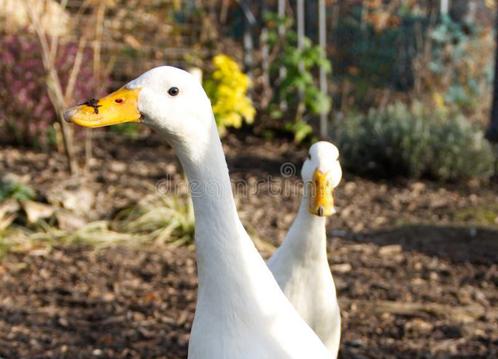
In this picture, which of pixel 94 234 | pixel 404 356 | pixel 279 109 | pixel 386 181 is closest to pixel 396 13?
pixel 279 109

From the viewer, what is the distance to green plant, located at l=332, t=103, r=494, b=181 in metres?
6.80

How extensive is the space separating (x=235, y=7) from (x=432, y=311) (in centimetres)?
740

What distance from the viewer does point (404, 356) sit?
347 cm

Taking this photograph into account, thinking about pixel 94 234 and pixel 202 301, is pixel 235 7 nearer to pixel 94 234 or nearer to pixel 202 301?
pixel 94 234

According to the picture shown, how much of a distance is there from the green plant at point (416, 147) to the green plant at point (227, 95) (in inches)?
47.6

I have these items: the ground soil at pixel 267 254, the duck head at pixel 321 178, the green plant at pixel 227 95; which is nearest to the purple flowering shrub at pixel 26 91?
the ground soil at pixel 267 254

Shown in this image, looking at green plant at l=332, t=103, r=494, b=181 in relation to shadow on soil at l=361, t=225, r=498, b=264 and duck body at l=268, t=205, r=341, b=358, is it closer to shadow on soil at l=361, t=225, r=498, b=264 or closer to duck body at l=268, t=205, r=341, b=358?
shadow on soil at l=361, t=225, r=498, b=264

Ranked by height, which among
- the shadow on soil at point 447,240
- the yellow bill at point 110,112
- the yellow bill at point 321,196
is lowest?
the shadow on soil at point 447,240

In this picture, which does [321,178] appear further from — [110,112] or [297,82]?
[297,82]

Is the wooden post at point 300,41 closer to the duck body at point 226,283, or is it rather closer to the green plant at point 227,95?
the green plant at point 227,95

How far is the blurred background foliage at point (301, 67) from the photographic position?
6934 millimetres

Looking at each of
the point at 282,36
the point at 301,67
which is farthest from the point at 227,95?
the point at 282,36

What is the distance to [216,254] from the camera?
176 centimetres

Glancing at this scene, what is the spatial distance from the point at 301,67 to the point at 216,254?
21.9 ft
